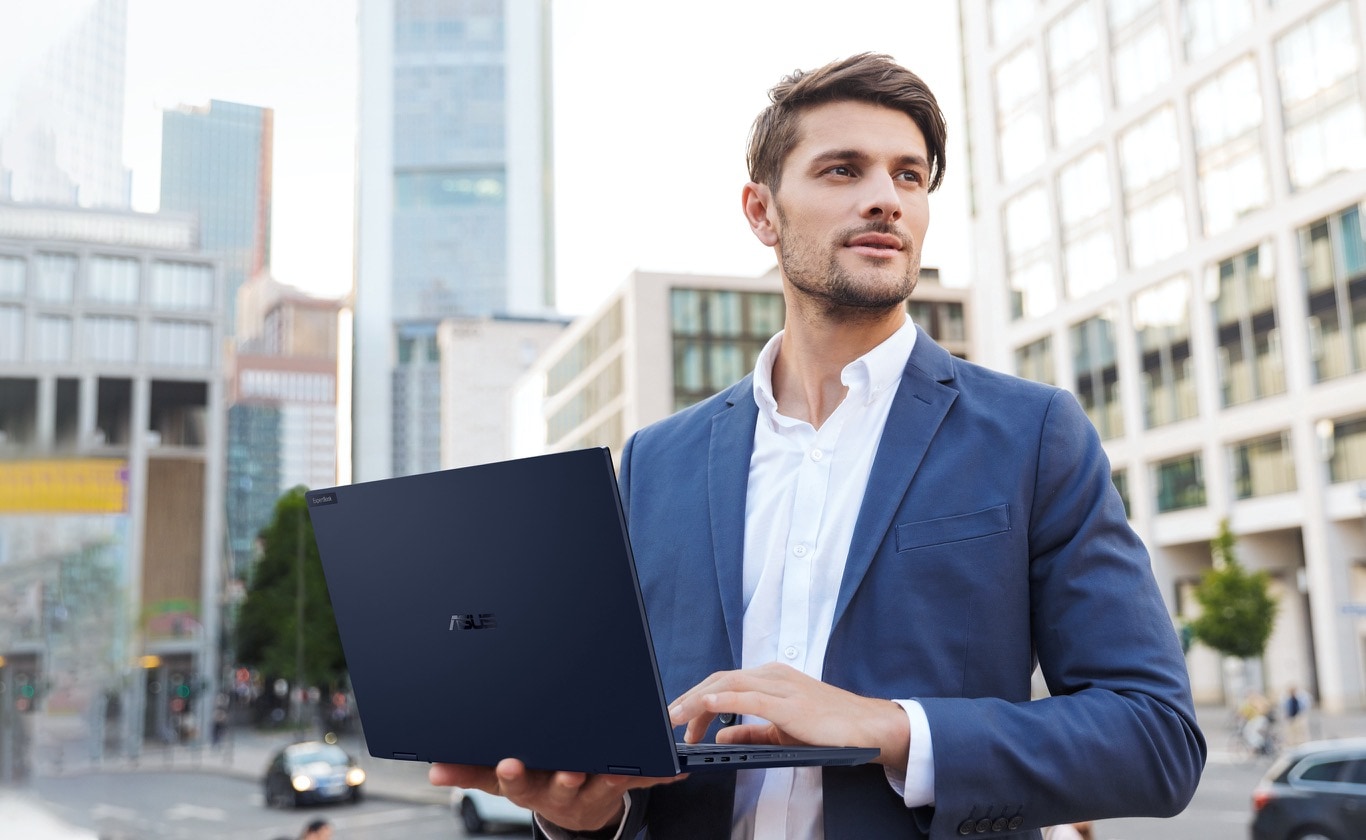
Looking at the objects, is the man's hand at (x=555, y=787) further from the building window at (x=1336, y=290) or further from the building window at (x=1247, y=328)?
the building window at (x=1247, y=328)

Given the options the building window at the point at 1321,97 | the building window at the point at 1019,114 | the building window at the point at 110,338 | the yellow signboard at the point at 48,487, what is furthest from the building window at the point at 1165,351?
the building window at the point at 110,338

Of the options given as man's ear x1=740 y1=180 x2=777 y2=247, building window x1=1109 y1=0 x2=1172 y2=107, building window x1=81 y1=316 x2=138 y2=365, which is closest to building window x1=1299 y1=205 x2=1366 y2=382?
building window x1=1109 y1=0 x2=1172 y2=107

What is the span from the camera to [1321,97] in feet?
68.3

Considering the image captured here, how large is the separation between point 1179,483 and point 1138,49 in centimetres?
932

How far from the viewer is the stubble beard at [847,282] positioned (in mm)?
1340

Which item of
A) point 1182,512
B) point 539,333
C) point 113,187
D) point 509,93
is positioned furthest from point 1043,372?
point 509,93

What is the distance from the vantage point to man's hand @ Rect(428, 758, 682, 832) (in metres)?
1.02

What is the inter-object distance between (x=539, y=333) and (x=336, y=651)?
39655mm

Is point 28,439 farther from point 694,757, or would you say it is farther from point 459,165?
point 459,165

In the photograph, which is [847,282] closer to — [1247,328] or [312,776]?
[312,776]

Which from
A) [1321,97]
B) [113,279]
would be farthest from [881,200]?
[113,279]

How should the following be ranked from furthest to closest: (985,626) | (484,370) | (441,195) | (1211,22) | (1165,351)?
(441,195)
(484,370)
(1165,351)
(1211,22)
(985,626)

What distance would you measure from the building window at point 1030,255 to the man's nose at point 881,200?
2883 centimetres

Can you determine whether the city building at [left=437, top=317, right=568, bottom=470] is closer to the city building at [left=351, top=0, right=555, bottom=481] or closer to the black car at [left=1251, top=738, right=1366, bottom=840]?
the city building at [left=351, top=0, right=555, bottom=481]
